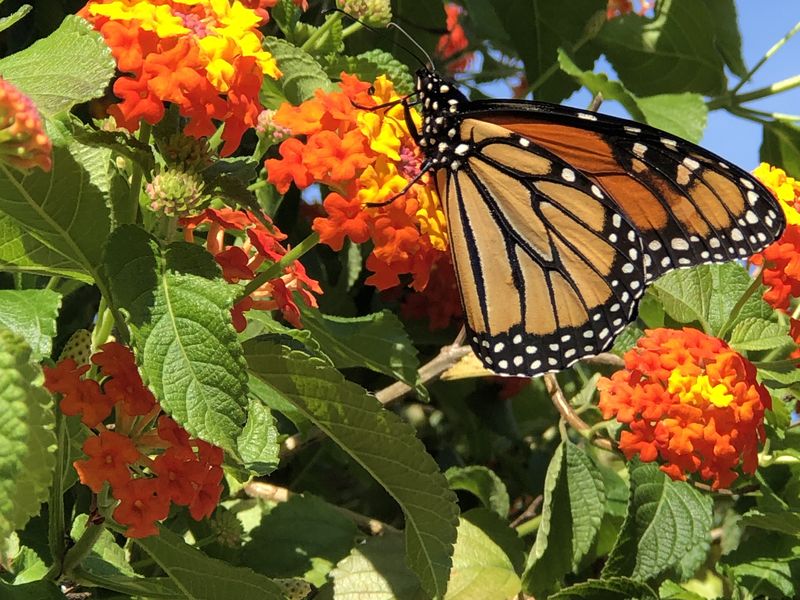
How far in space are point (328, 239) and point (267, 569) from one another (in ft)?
2.47

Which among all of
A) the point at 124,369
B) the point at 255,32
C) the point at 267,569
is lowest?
the point at 267,569

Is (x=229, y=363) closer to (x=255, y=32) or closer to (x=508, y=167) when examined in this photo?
(x=255, y=32)

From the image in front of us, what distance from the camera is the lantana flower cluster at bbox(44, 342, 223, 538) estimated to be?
1058 millimetres

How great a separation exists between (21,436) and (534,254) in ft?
4.39

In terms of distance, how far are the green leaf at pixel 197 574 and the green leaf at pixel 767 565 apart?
1.00 m

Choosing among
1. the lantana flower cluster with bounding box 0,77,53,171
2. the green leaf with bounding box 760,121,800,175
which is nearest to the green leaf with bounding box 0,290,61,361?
the lantana flower cluster with bounding box 0,77,53,171

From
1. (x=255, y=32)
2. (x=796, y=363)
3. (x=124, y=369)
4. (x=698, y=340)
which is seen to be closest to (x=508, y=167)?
(x=698, y=340)

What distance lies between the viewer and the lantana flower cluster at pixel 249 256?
3.81 feet

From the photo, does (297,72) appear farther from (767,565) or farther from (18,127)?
(767,565)

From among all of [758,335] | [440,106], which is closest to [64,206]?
[440,106]

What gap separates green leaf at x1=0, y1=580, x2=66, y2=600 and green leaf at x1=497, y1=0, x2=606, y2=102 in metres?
1.47

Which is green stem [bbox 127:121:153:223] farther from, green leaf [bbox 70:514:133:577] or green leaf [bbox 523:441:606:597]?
green leaf [bbox 523:441:606:597]

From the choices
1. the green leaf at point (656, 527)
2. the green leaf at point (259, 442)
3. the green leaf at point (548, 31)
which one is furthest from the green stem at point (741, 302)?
the green leaf at point (259, 442)

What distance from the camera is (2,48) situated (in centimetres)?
192
